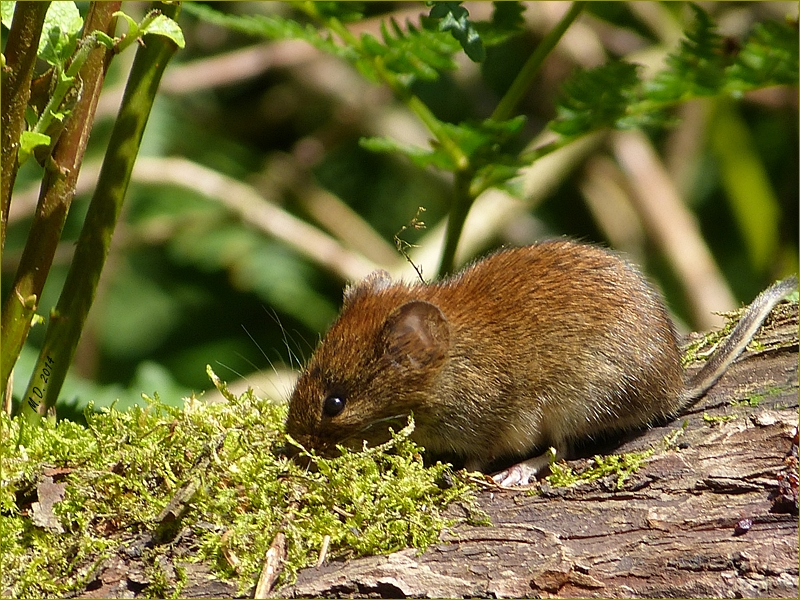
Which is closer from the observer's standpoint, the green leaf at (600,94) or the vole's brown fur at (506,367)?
the vole's brown fur at (506,367)

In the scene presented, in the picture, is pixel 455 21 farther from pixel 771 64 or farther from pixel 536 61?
pixel 771 64

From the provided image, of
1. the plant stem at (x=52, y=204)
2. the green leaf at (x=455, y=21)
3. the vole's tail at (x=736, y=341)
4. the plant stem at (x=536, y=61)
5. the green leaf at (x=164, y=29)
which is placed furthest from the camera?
the plant stem at (x=536, y=61)

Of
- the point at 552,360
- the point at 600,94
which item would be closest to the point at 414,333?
the point at 552,360

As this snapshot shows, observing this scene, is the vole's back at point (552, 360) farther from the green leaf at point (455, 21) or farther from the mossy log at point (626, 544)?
the green leaf at point (455, 21)

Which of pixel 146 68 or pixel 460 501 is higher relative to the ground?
pixel 146 68

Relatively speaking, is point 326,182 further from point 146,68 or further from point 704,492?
point 704,492

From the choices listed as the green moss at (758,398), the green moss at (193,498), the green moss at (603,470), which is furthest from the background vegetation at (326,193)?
the green moss at (193,498)

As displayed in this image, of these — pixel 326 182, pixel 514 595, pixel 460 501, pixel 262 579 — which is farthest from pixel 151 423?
pixel 326 182

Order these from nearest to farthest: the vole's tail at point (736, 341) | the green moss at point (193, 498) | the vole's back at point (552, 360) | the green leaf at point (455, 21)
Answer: the green moss at point (193, 498) < the green leaf at point (455, 21) < the vole's back at point (552, 360) < the vole's tail at point (736, 341)
